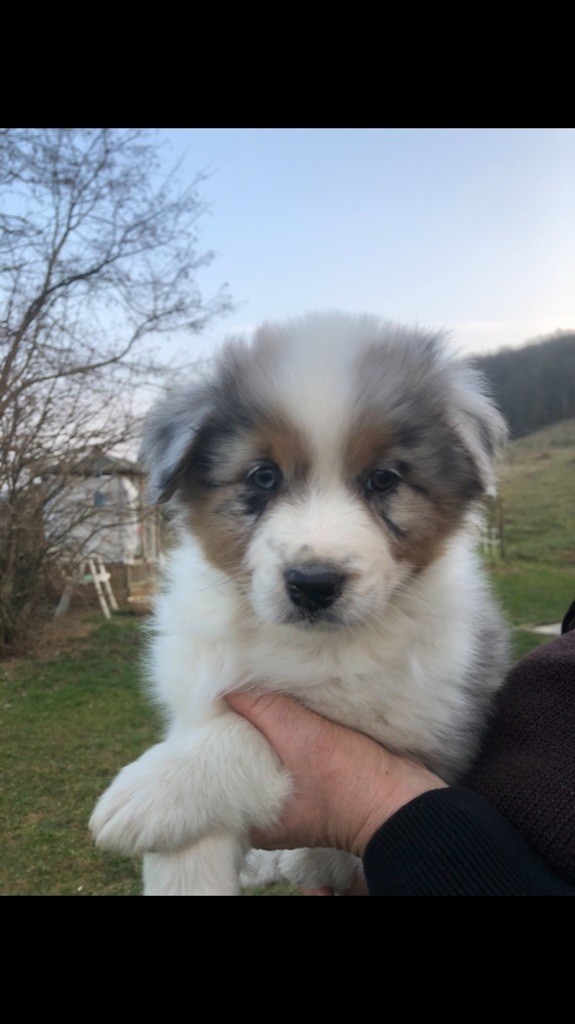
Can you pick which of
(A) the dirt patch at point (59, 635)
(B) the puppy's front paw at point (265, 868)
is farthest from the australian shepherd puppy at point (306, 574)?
(A) the dirt patch at point (59, 635)

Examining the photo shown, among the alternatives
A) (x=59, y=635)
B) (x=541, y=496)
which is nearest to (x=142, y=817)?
(x=59, y=635)

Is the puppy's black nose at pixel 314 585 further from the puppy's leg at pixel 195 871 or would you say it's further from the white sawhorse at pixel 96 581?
the white sawhorse at pixel 96 581

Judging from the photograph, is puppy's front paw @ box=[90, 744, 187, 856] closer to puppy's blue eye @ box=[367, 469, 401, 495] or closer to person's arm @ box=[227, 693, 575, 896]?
person's arm @ box=[227, 693, 575, 896]

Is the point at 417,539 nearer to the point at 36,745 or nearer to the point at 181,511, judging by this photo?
the point at 181,511

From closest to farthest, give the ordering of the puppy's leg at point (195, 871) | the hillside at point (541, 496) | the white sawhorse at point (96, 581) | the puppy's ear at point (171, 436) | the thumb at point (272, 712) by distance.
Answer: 1. the puppy's leg at point (195, 871)
2. the thumb at point (272, 712)
3. the puppy's ear at point (171, 436)
4. the white sawhorse at point (96, 581)
5. the hillside at point (541, 496)

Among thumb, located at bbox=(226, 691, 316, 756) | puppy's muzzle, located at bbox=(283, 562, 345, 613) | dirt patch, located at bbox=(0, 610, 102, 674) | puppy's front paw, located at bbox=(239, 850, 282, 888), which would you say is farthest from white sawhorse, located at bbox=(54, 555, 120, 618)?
puppy's muzzle, located at bbox=(283, 562, 345, 613)

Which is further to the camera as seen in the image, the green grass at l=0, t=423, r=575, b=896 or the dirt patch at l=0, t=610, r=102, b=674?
the dirt patch at l=0, t=610, r=102, b=674
